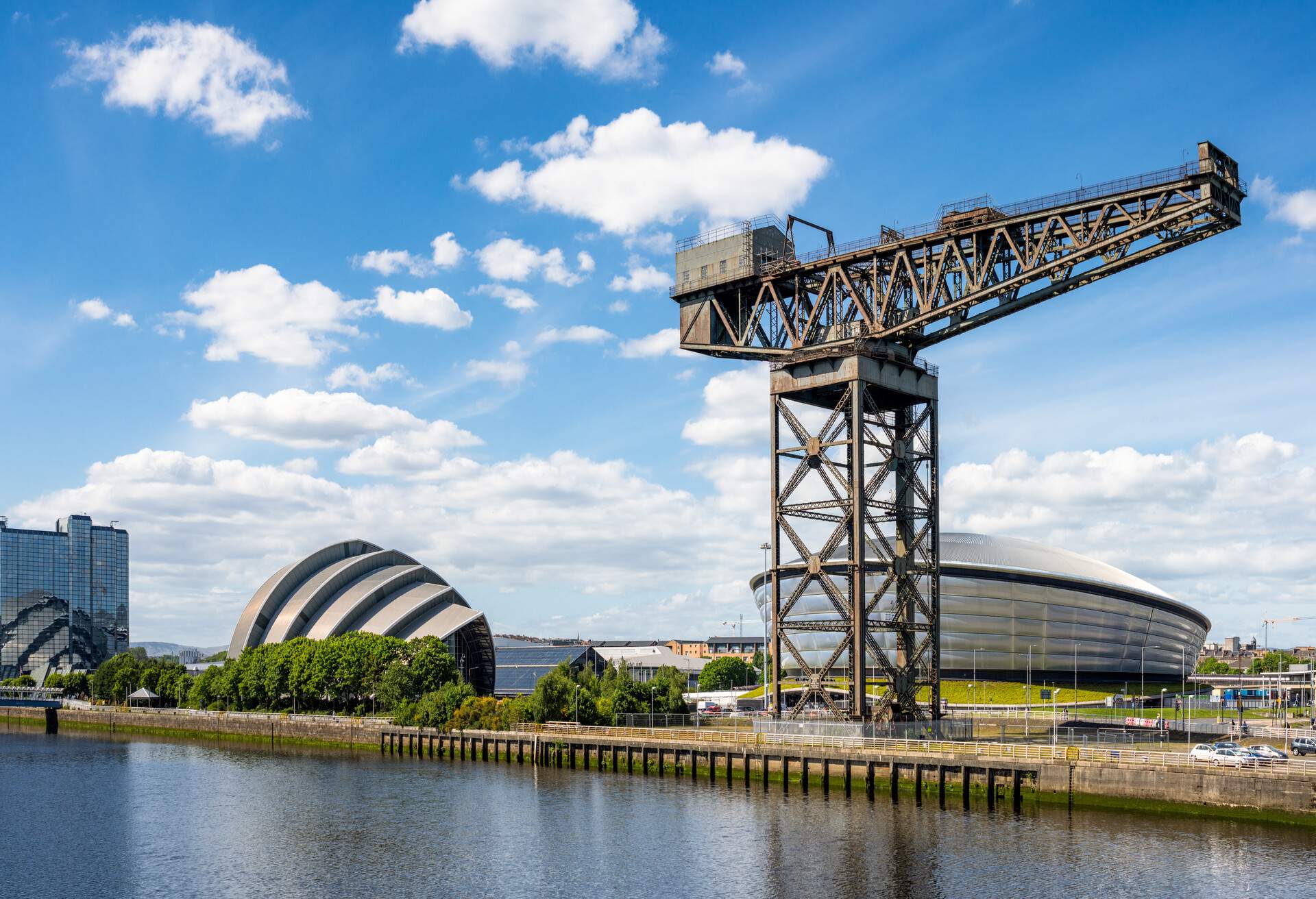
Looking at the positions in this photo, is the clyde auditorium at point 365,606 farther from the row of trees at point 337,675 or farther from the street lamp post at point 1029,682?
the street lamp post at point 1029,682

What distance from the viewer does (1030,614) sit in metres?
148

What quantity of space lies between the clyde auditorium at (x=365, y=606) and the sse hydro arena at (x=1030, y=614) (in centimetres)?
4717

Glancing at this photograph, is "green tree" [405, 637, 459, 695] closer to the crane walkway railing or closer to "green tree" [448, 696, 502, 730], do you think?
"green tree" [448, 696, 502, 730]

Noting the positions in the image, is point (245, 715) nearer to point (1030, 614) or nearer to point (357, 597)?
point (357, 597)

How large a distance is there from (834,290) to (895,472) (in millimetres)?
13203

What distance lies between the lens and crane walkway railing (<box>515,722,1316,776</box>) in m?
59.9

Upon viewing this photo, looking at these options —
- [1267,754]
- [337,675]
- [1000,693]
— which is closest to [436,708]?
[337,675]

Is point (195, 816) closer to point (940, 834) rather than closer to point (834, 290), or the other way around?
point (940, 834)

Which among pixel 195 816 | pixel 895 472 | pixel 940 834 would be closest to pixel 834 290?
pixel 895 472

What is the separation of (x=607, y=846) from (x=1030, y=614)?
103 metres

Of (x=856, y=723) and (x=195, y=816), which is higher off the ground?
(x=856, y=723)

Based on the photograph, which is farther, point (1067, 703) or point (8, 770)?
point (1067, 703)

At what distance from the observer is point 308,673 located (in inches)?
5566

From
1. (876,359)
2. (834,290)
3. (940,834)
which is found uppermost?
(834,290)
